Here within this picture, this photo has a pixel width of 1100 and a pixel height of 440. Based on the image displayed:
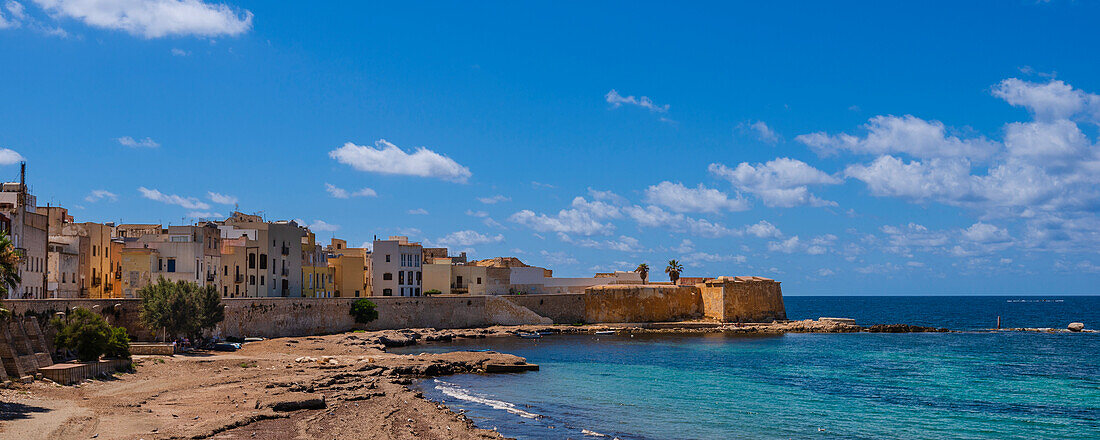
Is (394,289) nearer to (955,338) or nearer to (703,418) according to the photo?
(955,338)

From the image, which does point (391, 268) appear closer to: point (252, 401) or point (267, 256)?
point (267, 256)

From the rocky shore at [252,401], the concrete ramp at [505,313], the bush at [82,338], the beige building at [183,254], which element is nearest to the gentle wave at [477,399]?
the rocky shore at [252,401]

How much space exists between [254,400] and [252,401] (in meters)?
0.24

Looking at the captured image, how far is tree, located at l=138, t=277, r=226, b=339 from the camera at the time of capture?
46.1 m

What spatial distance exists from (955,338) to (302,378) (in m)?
63.1

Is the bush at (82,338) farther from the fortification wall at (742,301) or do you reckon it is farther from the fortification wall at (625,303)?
the fortification wall at (742,301)

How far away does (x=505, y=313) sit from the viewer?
85188 millimetres

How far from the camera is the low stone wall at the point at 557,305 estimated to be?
87.7 m

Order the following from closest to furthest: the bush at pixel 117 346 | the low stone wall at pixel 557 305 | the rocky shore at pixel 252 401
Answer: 1. the rocky shore at pixel 252 401
2. the bush at pixel 117 346
3. the low stone wall at pixel 557 305

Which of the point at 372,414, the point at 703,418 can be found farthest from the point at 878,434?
the point at 372,414

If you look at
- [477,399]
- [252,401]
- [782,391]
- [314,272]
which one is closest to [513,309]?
[314,272]

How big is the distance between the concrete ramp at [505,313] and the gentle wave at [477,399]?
144ft

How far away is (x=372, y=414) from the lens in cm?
2869

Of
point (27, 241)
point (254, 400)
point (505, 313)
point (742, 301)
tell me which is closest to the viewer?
point (254, 400)
